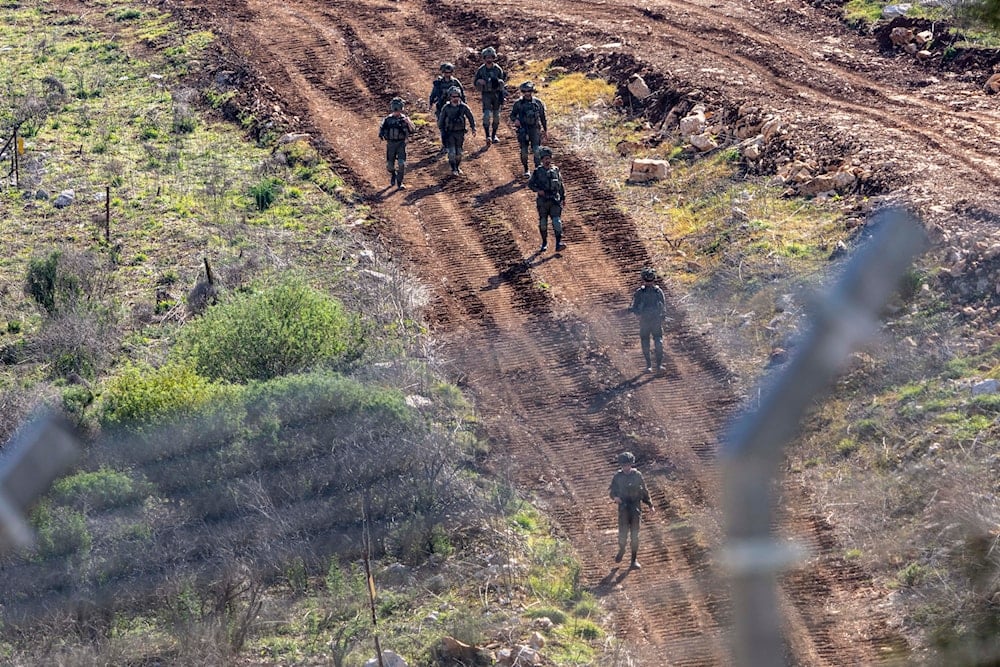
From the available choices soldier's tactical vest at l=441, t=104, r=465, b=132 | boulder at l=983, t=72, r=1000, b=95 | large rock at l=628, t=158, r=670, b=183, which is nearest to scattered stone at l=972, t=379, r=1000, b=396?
large rock at l=628, t=158, r=670, b=183

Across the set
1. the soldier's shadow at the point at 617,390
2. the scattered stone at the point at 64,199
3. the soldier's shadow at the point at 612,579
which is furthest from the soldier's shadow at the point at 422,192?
the soldier's shadow at the point at 612,579

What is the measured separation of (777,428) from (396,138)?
29.4 ft

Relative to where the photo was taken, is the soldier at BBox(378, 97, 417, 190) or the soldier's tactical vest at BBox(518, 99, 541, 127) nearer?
the soldier's tactical vest at BBox(518, 99, 541, 127)

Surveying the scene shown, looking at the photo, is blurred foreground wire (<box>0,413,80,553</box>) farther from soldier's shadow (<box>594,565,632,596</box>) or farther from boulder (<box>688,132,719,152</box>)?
boulder (<box>688,132,719,152</box>)

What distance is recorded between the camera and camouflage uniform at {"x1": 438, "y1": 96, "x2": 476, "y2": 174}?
2273 cm

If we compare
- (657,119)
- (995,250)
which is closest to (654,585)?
(995,250)

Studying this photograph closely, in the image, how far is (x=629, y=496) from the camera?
576 inches

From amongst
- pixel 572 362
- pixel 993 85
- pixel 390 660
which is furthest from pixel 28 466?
pixel 993 85

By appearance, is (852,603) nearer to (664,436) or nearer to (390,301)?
(664,436)

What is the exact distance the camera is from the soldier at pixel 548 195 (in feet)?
66.6

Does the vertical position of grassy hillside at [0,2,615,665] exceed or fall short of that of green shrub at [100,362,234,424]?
it falls short

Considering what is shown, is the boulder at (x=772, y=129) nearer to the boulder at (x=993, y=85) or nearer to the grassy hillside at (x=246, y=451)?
the boulder at (x=993, y=85)

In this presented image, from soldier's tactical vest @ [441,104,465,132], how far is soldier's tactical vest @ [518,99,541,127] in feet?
3.40

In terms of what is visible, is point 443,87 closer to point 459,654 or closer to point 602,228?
point 602,228
